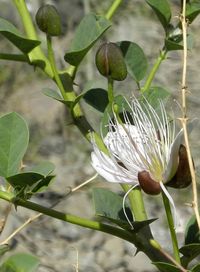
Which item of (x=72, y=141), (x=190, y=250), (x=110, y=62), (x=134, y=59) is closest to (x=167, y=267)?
(x=190, y=250)

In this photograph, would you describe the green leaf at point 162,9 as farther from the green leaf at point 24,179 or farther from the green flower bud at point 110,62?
the green leaf at point 24,179

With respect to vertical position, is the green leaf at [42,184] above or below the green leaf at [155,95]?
above

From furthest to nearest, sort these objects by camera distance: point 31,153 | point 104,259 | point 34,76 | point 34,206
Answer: point 34,76 < point 31,153 < point 104,259 < point 34,206

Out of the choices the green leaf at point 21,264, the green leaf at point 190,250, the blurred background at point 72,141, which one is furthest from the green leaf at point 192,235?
the blurred background at point 72,141

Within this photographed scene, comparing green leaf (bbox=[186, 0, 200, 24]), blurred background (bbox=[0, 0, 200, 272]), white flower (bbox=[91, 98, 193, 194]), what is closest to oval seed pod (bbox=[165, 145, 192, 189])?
white flower (bbox=[91, 98, 193, 194])

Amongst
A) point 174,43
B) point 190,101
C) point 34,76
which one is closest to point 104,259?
point 190,101

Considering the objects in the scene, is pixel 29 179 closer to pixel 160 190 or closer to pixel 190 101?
pixel 160 190
